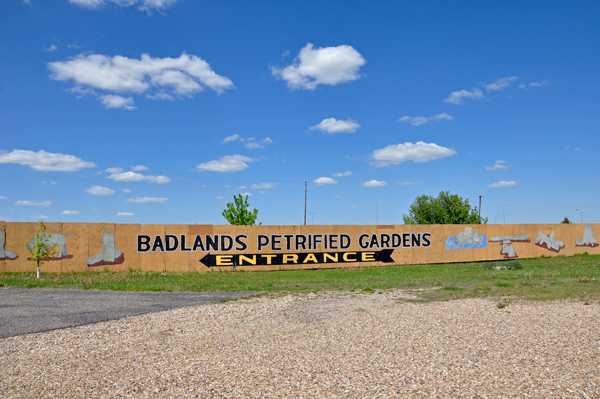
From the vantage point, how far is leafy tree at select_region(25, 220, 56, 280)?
21078 millimetres

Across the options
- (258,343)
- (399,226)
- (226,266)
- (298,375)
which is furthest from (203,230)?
(298,375)

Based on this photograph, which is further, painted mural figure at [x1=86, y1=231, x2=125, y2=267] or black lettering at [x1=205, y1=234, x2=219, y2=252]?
black lettering at [x1=205, y1=234, x2=219, y2=252]

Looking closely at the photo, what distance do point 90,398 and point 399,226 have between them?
25.6 meters

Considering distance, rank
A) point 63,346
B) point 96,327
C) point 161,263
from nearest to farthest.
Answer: point 63,346 → point 96,327 → point 161,263

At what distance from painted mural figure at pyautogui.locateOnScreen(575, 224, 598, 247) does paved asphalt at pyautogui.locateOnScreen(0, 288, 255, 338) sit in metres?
31.3

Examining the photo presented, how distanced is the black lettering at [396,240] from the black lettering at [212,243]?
1205 cm

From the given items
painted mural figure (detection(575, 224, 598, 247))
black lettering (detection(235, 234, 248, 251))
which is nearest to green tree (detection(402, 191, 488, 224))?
painted mural figure (detection(575, 224, 598, 247))

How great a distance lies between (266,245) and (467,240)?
14959mm

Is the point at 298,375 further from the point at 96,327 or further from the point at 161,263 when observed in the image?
the point at 161,263

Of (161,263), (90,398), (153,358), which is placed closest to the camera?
(90,398)

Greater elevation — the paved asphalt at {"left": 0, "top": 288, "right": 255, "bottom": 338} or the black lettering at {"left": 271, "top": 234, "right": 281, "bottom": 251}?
the black lettering at {"left": 271, "top": 234, "right": 281, "bottom": 251}

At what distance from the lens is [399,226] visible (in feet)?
95.6

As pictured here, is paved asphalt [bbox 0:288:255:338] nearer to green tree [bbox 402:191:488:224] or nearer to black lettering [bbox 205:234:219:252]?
black lettering [bbox 205:234:219:252]

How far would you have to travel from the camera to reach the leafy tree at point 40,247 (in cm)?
2108
